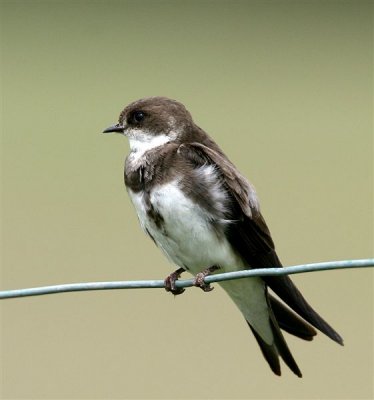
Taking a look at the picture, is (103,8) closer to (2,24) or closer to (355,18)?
(2,24)

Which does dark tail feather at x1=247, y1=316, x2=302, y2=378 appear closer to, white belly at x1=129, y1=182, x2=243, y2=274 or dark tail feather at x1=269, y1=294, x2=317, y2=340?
dark tail feather at x1=269, y1=294, x2=317, y2=340

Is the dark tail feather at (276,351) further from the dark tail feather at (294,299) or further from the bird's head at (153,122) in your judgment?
the bird's head at (153,122)

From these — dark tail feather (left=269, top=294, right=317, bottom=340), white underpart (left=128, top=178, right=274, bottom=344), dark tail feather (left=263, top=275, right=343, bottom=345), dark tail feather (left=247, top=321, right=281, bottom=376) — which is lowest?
dark tail feather (left=247, top=321, right=281, bottom=376)

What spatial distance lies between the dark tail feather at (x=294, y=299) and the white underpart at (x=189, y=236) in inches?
5.3

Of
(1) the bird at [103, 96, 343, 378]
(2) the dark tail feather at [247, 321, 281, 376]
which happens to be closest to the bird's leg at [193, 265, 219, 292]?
(1) the bird at [103, 96, 343, 378]


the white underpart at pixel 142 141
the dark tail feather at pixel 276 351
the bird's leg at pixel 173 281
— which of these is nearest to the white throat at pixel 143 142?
the white underpart at pixel 142 141

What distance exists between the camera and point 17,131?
6.37m

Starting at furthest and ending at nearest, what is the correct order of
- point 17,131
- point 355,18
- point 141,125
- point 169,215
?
1. point 355,18
2. point 17,131
3. point 141,125
4. point 169,215

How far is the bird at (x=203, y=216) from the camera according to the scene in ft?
12.6

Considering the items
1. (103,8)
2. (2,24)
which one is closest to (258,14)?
(103,8)

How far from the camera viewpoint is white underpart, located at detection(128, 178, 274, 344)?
3818mm

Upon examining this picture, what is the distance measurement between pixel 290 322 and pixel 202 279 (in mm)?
502

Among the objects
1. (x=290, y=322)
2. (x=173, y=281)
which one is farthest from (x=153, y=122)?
(x=290, y=322)

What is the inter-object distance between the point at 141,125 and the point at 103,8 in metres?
3.56
